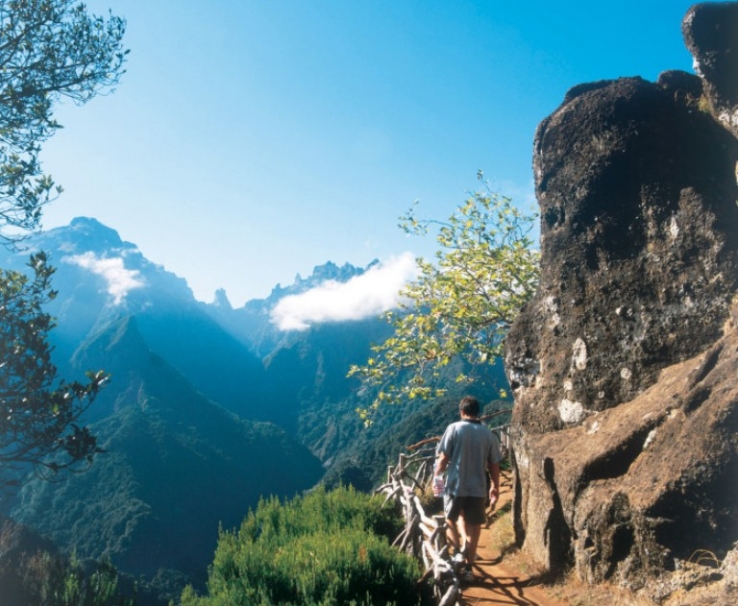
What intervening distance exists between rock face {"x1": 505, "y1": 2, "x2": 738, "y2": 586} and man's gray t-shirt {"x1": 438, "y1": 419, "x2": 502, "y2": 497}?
0.97m

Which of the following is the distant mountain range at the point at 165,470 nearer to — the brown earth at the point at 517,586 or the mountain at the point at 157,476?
the mountain at the point at 157,476

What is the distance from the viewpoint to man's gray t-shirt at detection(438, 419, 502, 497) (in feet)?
22.2

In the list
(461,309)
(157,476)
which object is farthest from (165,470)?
(461,309)

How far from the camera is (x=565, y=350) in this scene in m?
8.33

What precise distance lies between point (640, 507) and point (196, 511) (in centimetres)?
14396

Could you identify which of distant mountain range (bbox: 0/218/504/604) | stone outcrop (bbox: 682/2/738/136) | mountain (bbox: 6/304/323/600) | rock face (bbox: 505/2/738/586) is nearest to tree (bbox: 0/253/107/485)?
rock face (bbox: 505/2/738/586)

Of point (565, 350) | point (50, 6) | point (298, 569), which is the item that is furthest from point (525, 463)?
point (50, 6)

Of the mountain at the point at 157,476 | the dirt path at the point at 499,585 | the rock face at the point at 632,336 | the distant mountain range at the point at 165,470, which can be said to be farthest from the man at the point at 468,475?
the mountain at the point at 157,476

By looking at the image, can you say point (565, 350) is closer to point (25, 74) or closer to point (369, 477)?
point (25, 74)

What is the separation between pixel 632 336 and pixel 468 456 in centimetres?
302

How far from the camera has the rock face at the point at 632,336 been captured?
529 centimetres

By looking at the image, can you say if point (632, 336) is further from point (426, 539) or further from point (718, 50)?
point (718, 50)

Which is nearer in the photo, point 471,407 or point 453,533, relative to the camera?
point 453,533

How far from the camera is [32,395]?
7777 millimetres
